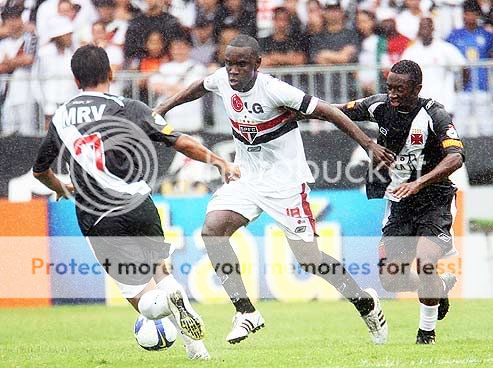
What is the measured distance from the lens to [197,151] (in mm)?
8141

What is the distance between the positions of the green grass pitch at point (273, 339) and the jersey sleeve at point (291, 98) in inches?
80.2

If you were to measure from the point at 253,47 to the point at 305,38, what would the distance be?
18.9 ft

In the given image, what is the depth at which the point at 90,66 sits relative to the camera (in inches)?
322

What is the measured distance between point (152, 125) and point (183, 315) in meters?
1.39

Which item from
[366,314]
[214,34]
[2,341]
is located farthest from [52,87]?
[366,314]

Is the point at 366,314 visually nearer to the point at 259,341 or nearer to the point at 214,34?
the point at 259,341

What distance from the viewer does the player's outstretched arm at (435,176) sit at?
9539 millimetres

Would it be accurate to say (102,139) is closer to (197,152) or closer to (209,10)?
(197,152)

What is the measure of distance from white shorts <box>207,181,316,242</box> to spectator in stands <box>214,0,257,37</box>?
18.6ft

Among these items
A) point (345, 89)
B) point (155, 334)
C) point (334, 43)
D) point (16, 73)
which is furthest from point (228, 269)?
point (16, 73)

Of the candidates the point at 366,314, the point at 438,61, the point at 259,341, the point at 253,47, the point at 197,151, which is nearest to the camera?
the point at 197,151

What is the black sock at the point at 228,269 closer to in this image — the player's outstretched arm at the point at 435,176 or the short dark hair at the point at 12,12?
the player's outstretched arm at the point at 435,176

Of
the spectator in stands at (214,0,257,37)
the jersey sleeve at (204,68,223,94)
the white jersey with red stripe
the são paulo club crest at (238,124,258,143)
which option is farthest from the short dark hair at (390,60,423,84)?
the spectator in stands at (214,0,257,37)

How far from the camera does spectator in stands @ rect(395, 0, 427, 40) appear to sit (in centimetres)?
1504
